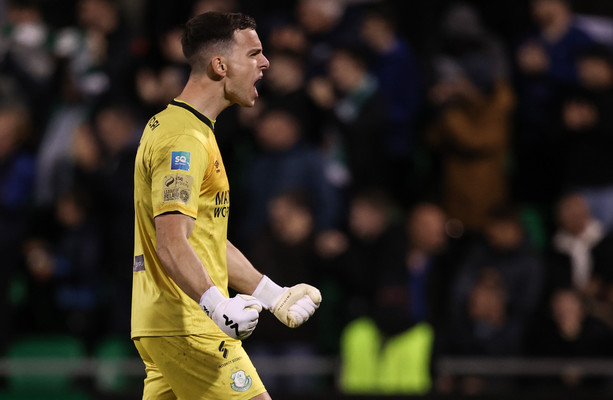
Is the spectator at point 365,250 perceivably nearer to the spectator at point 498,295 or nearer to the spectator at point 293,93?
the spectator at point 498,295

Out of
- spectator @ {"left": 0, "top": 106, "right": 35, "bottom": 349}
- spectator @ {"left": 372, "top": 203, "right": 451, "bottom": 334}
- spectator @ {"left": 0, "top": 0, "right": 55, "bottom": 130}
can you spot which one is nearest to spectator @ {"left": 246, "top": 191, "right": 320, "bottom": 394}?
spectator @ {"left": 372, "top": 203, "right": 451, "bottom": 334}

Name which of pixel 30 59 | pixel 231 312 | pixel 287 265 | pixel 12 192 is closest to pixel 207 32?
pixel 231 312

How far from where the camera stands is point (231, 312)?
428 centimetres

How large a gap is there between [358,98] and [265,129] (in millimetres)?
1052

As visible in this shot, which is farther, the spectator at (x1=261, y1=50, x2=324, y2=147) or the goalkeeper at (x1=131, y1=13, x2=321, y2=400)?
the spectator at (x1=261, y1=50, x2=324, y2=147)

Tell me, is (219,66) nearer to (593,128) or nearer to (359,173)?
(359,173)

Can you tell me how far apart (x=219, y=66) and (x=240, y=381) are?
1.46 metres

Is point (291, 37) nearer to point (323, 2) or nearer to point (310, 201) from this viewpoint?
point (323, 2)

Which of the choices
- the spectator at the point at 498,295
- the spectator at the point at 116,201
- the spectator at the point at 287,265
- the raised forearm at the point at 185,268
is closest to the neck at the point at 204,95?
the raised forearm at the point at 185,268

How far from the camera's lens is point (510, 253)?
31.2ft

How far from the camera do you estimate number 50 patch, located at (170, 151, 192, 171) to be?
452cm

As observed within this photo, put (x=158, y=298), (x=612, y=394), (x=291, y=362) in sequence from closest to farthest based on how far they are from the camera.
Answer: (x=158, y=298), (x=612, y=394), (x=291, y=362)

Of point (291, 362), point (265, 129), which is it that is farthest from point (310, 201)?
point (291, 362)

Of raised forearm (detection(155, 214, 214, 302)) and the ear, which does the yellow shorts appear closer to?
raised forearm (detection(155, 214, 214, 302))
